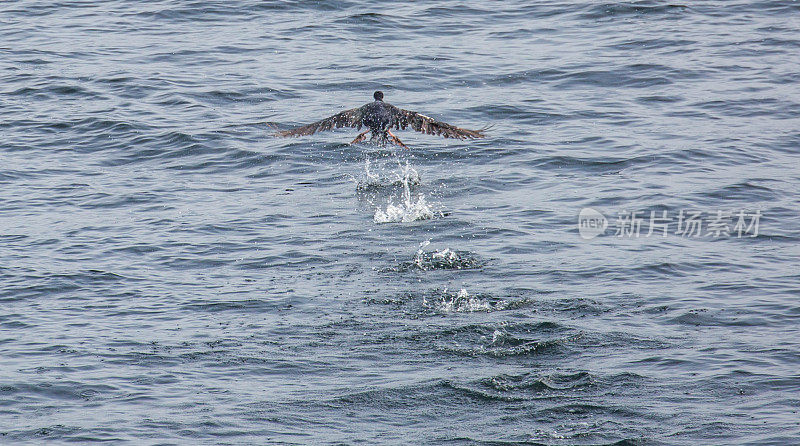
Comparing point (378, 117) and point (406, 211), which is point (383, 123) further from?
point (406, 211)

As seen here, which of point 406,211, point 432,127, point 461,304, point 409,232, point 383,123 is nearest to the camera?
point 461,304

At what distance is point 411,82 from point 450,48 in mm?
2659

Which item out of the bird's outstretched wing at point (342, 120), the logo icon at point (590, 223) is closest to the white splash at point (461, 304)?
the logo icon at point (590, 223)

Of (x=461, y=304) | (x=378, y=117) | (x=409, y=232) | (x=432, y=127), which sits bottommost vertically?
(x=461, y=304)

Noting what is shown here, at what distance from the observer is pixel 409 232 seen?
16.0 metres

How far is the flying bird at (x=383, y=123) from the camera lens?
16.3 m

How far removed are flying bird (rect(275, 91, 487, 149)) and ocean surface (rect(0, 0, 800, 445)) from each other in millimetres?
1150

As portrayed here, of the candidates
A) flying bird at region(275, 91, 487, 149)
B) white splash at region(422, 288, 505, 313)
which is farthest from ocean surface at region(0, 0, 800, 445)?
flying bird at region(275, 91, 487, 149)

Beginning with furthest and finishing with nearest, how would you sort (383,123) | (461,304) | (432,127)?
(383,123)
(432,127)
(461,304)

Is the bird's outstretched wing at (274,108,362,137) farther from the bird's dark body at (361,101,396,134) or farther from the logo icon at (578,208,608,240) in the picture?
the logo icon at (578,208,608,240)

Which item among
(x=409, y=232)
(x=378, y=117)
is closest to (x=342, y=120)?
(x=378, y=117)

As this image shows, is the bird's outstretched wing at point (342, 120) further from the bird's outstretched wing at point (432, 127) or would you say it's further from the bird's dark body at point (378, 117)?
the bird's outstretched wing at point (432, 127)

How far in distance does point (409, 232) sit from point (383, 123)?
5.80ft

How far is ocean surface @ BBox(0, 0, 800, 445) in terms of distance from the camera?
11.0m
